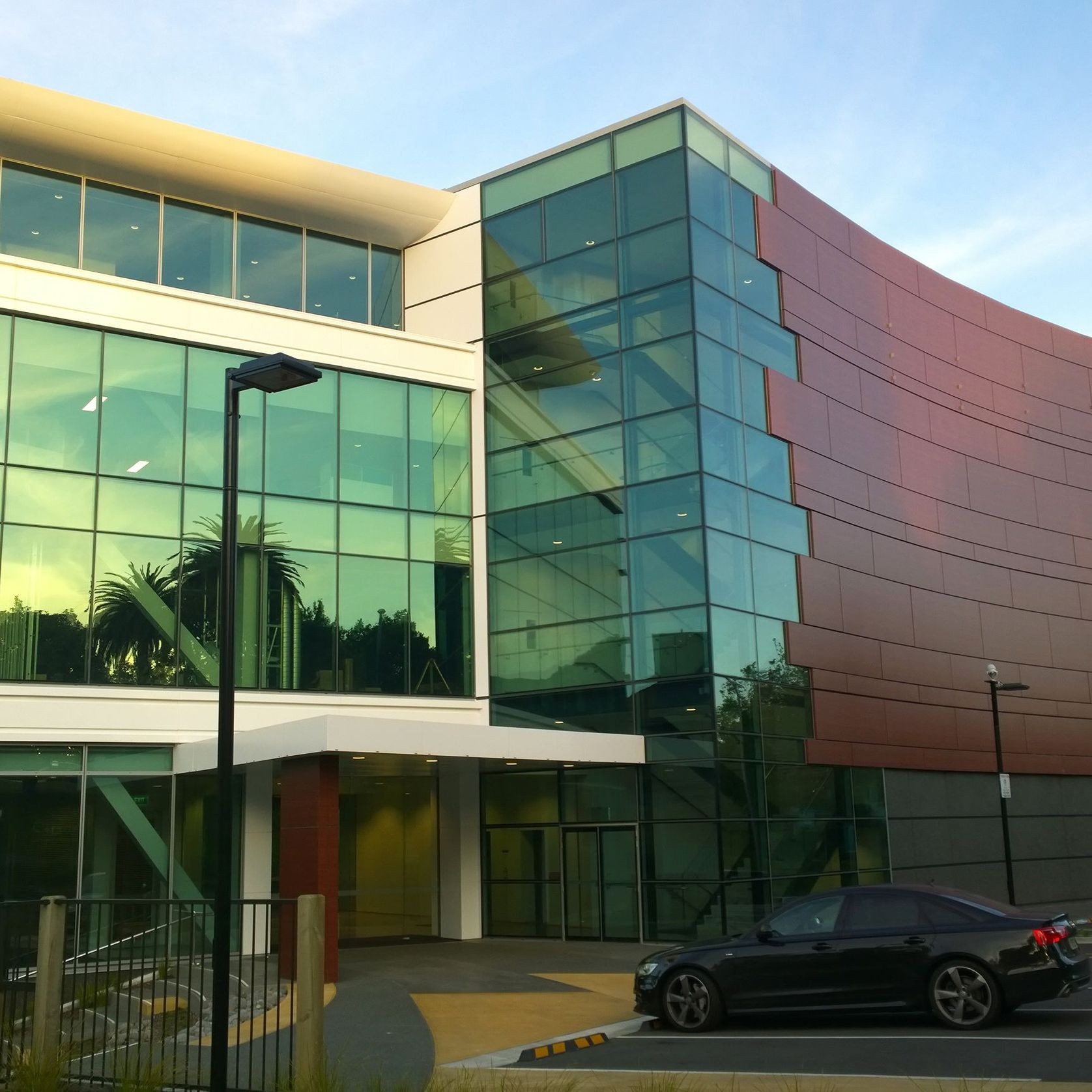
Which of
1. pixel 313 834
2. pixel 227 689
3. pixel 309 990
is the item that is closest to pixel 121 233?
pixel 313 834

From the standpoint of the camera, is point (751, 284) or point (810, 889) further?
point (751, 284)

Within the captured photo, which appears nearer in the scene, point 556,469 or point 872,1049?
point 872,1049

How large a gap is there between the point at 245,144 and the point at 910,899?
19.5m

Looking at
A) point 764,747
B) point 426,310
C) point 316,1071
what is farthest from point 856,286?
point 316,1071

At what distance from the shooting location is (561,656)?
83.8 ft

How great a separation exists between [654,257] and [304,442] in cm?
793

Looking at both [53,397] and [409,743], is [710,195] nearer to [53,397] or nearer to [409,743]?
[409,743]

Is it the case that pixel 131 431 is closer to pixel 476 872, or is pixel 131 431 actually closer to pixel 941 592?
pixel 476 872

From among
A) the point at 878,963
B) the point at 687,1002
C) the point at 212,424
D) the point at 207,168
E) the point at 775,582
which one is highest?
the point at 207,168

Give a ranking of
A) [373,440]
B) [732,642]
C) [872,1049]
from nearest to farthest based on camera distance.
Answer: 1. [872,1049]
2. [732,642]
3. [373,440]

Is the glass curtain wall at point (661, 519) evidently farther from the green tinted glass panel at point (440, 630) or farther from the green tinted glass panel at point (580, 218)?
the green tinted glass panel at point (440, 630)

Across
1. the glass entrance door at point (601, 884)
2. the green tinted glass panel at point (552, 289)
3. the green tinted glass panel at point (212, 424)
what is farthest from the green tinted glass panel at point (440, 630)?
the green tinted glass panel at point (552, 289)

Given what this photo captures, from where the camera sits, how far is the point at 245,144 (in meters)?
25.7

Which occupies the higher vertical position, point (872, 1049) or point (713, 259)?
point (713, 259)
